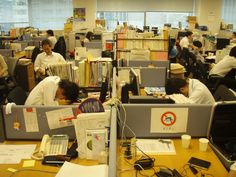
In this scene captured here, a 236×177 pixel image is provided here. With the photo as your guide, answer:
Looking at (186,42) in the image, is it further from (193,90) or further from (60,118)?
(60,118)

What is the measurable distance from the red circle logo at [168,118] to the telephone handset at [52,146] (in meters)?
0.73

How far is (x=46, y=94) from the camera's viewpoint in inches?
107

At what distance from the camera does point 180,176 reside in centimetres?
175

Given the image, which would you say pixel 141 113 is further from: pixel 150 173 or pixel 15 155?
pixel 15 155

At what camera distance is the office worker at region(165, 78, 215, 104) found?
2832mm

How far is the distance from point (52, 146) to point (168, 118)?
87 cm

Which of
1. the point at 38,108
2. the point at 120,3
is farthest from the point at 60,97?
the point at 120,3

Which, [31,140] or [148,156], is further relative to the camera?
[31,140]

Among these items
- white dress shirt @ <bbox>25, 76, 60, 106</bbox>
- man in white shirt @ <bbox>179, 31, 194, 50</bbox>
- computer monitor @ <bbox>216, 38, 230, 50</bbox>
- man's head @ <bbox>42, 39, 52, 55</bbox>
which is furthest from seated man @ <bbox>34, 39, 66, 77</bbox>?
computer monitor @ <bbox>216, 38, 230, 50</bbox>

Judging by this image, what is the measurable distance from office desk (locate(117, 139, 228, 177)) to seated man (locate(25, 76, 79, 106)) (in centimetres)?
84

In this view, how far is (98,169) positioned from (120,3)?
34.0 feet

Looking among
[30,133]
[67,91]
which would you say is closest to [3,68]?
[67,91]

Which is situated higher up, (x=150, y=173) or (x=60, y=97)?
(x=60, y=97)

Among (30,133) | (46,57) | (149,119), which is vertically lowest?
(30,133)
